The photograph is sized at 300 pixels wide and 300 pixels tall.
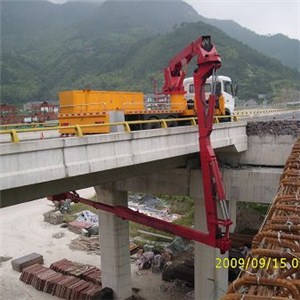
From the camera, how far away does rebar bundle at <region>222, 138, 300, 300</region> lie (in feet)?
10.1

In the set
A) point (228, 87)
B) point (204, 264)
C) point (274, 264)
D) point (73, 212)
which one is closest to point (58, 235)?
point (73, 212)

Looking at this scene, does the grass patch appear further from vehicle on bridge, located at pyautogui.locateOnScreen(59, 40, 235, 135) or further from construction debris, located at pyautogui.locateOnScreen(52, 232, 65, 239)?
vehicle on bridge, located at pyautogui.locateOnScreen(59, 40, 235, 135)

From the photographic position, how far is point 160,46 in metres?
A: 134

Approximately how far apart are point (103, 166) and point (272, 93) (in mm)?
95281

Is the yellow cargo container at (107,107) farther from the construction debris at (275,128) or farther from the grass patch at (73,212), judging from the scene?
the grass patch at (73,212)

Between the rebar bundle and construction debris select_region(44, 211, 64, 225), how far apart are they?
3107cm

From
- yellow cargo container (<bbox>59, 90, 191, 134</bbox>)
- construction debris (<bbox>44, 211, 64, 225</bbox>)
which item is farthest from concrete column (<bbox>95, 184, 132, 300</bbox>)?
construction debris (<bbox>44, 211, 64, 225</bbox>)

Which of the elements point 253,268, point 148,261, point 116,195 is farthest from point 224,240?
point 148,261

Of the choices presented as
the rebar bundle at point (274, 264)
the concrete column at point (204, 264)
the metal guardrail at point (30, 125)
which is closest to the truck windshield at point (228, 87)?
the concrete column at point (204, 264)

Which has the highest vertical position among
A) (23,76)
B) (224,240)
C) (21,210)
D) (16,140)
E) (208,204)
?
(23,76)

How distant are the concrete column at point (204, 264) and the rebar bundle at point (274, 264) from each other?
11.0 m

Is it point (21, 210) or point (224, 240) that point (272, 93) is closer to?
point (21, 210)

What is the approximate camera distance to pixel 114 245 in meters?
17.7

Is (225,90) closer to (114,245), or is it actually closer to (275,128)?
(275,128)
